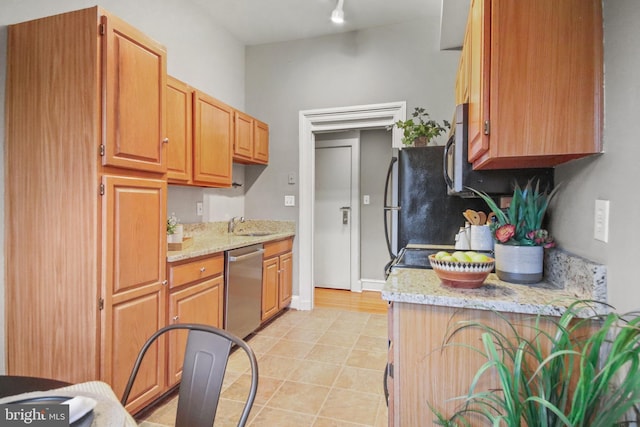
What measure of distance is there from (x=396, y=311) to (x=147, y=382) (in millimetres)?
1449

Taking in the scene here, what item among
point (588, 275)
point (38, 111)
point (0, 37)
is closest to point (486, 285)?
point (588, 275)

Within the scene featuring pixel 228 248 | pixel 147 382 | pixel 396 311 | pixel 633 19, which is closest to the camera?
pixel 633 19

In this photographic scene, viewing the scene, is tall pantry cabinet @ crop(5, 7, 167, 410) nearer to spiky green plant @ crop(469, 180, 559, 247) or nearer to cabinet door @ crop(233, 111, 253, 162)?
cabinet door @ crop(233, 111, 253, 162)

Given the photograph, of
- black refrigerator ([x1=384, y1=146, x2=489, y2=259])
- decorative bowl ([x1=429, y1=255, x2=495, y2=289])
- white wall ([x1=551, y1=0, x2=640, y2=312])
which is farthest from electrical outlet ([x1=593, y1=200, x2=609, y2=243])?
black refrigerator ([x1=384, y1=146, x2=489, y2=259])

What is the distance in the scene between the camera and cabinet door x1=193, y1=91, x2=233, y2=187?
2600mm

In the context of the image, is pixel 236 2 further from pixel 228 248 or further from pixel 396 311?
pixel 396 311

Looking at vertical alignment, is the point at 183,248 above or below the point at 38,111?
below

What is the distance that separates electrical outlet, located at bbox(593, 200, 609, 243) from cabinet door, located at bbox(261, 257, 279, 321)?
247 cm

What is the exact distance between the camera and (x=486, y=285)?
4.28 ft

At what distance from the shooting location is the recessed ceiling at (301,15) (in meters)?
2.99

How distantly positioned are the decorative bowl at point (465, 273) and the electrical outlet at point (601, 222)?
0.32 m

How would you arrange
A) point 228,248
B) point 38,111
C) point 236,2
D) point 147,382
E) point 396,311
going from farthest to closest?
1. point 236,2
2. point 228,248
3. point 147,382
4. point 38,111
5. point 396,311

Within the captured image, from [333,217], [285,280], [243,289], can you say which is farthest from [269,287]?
[333,217]

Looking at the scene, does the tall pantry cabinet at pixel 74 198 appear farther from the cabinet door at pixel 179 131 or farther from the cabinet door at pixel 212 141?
the cabinet door at pixel 212 141
